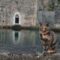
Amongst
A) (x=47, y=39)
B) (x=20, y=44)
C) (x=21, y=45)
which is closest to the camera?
(x=47, y=39)

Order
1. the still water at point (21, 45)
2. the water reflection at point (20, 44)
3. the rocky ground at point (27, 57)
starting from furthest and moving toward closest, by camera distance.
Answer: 1. the water reflection at point (20, 44)
2. the still water at point (21, 45)
3. the rocky ground at point (27, 57)

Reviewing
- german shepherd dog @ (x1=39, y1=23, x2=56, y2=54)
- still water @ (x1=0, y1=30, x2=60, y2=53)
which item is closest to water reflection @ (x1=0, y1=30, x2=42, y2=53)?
still water @ (x1=0, y1=30, x2=60, y2=53)

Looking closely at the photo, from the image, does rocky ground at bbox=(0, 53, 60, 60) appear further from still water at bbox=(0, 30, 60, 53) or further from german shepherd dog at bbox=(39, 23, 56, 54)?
still water at bbox=(0, 30, 60, 53)

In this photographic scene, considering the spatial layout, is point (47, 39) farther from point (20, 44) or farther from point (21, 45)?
point (20, 44)

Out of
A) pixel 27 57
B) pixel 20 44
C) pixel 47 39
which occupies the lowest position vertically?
pixel 20 44

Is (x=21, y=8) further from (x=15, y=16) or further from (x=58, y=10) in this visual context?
(x=58, y=10)

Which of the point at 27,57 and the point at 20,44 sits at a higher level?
the point at 27,57

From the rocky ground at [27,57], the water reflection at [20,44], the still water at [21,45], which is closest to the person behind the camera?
the rocky ground at [27,57]

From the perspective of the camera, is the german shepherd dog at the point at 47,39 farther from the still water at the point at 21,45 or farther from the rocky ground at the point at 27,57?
the still water at the point at 21,45

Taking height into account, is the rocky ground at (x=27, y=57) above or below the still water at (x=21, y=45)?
above

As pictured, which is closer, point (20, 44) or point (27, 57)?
point (27, 57)

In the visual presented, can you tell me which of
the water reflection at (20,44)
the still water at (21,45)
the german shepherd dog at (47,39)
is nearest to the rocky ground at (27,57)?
the german shepherd dog at (47,39)

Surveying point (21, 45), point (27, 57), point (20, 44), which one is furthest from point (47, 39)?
point (20, 44)

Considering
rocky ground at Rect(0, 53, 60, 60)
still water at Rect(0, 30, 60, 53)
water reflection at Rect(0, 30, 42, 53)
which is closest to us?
rocky ground at Rect(0, 53, 60, 60)
